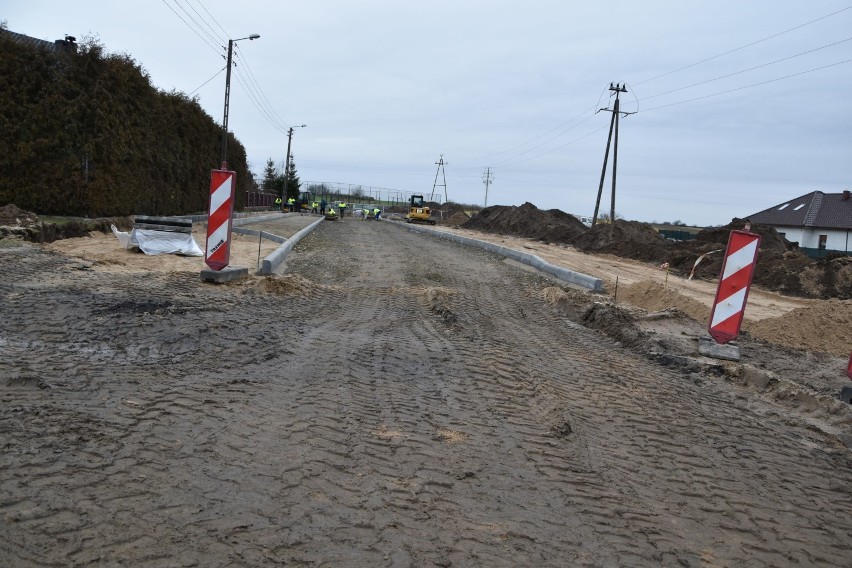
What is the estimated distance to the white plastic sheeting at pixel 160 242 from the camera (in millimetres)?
12984

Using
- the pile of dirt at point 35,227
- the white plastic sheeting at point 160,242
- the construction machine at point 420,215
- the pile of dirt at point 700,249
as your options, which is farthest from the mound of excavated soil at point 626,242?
the construction machine at point 420,215

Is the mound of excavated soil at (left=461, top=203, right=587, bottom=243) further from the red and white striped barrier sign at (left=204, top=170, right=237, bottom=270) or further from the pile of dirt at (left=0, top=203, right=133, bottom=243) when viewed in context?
the red and white striped barrier sign at (left=204, top=170, right=237, bottom=270)

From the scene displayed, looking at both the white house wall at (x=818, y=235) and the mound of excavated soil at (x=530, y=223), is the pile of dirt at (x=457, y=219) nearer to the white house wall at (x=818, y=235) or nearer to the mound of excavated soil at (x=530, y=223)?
the mound of excavated soil at (x=530, y=223)

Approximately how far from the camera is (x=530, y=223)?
46344 millimetres

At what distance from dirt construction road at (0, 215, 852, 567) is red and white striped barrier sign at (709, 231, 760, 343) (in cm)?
99

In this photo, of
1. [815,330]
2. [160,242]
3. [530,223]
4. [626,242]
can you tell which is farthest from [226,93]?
Result: [815,330]

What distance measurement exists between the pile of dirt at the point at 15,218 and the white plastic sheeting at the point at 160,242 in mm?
2455

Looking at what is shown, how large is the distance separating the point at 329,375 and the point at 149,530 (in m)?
2.75

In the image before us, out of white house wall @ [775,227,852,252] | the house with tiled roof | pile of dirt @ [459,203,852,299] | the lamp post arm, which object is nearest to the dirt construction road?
pile of dirt @ [459,203,852,299]

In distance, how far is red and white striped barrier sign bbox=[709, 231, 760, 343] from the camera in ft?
24.2

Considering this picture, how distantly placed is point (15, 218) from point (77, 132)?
5646mm

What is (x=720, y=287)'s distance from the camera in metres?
7.48

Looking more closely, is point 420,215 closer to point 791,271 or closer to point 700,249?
point 700,249

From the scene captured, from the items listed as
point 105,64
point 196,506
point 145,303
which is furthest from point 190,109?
point 196,506
